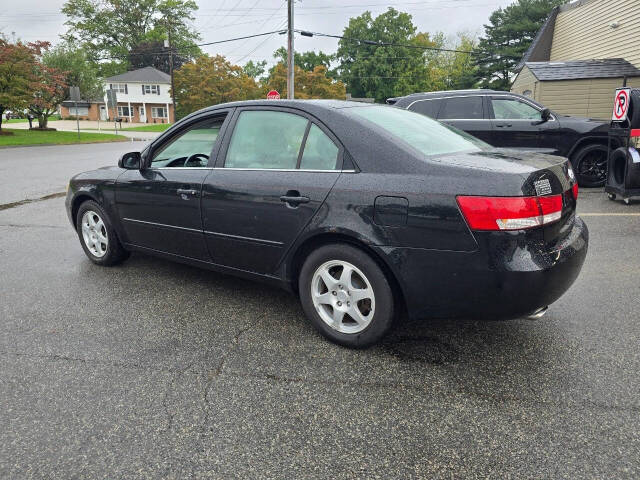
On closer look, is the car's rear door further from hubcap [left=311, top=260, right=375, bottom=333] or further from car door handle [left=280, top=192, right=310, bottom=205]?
hubcap [left=311, top=260, right=375, bottom=333]

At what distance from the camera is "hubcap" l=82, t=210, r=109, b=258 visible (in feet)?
15.5

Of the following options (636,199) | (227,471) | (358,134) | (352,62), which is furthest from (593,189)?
(352,62)

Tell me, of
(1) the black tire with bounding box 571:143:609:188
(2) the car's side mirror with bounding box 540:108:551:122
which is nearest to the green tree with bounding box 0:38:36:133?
(2) the car's side mirror with bounding box 540:108:551:122

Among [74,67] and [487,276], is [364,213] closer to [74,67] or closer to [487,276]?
[487,276]

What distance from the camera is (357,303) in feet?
9.91

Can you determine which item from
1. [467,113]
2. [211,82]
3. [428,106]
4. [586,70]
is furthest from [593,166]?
[211,82]

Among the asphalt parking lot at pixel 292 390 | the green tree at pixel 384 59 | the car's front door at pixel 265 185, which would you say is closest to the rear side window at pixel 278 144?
the car's front door at pixel 265 185

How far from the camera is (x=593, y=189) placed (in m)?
9.25

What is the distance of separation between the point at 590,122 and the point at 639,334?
696 cm

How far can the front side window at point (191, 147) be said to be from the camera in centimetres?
387

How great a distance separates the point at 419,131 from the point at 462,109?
253 inches

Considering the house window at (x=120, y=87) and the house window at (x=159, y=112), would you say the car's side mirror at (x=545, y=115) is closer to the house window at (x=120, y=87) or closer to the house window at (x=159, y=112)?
the house window at (x=159, y=112)

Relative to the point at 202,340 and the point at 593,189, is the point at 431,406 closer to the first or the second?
the point at 202,340

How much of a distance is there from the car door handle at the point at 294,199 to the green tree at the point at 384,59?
5837 cm
